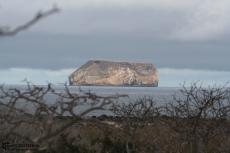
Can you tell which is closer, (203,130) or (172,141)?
(203,130)

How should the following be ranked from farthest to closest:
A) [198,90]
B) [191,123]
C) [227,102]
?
[227,102] → [198,90] → [191,123]

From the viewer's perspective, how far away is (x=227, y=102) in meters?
14.3

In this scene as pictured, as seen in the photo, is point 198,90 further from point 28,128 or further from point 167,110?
point 28,128

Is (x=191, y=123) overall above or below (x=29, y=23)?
below

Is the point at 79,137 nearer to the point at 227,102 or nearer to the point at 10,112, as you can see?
the point at 227,102

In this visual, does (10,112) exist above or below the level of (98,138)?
above

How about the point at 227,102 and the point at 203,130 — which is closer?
the point at 203,130

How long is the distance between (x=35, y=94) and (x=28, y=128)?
0.58 metres

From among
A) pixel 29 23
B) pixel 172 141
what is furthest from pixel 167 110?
pixel 29 23

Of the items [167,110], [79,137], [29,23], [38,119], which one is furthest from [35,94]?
[167,110]

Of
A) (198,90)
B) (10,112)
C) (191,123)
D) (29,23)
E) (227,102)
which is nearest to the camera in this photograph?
(29,23)

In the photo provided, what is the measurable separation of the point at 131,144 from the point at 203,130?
5.37 feet

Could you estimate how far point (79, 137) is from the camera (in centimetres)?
1248

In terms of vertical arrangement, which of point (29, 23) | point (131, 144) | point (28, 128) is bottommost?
point (131, 144)
